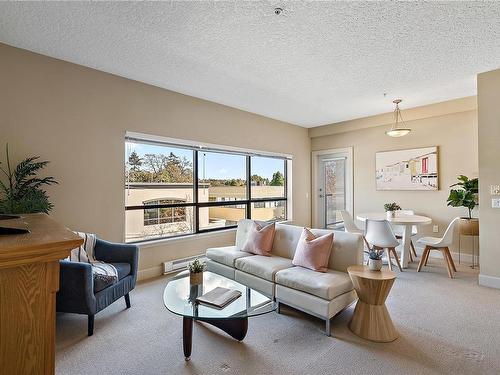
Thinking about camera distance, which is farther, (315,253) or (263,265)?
(263,265)

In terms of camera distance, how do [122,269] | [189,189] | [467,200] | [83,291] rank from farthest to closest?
[189,189] < [467,200] < [122,269] < [83,291]

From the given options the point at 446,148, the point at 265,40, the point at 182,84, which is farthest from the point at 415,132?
the point at 182,84

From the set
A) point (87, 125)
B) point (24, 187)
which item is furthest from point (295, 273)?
point (87, 125)

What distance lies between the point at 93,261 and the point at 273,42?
2.91m

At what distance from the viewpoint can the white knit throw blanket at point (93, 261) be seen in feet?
8.31

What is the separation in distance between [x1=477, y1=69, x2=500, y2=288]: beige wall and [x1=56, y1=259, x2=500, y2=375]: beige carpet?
1.85 feet

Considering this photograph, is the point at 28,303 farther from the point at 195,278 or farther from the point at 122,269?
the point at 122,269

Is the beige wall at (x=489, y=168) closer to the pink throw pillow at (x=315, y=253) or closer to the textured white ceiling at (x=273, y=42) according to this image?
the textured white ceiling at (x=273, y=42)

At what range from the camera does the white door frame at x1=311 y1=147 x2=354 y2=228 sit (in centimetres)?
597

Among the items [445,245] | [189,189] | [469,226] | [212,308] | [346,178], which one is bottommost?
[212,308]

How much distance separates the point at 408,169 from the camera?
5.11 meters

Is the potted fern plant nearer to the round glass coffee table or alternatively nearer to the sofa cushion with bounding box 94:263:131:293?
the sofa cushion with bounding box 94:263:131:293

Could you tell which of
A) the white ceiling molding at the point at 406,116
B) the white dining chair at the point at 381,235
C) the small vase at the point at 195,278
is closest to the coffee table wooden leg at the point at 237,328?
the small vase at the point at 195,278

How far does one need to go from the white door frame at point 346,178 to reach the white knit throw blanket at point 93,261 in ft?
15.9
